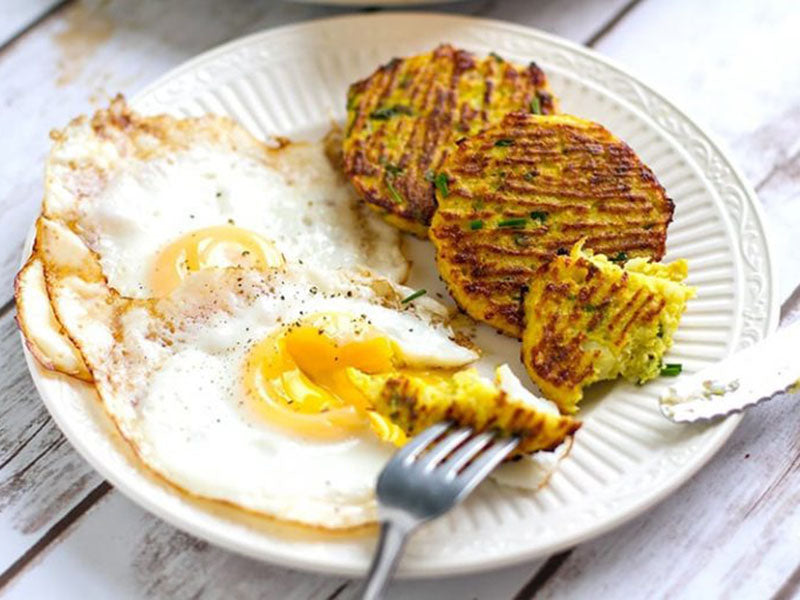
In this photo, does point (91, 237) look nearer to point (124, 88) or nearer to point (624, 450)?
point (124, 88)

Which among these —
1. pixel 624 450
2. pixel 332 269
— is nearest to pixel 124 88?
pixel 332 269

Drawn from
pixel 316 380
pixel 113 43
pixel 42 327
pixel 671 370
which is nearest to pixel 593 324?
pixel 671 370

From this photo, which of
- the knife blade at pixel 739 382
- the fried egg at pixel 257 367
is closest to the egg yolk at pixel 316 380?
the fried egg at pixel 257 367

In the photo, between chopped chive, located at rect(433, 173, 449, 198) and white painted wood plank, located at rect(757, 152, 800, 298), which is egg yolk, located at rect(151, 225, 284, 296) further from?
white painted wood plank, located at rect(757, 152, 800, 298)

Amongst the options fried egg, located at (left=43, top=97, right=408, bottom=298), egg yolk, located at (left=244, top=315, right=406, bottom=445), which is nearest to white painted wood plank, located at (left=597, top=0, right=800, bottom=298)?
fried egg, located at (left=43, top=97, right=408, bottom=298)

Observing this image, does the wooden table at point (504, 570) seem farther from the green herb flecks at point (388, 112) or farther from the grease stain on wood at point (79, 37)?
the green herb flecks at point (388, 112)
